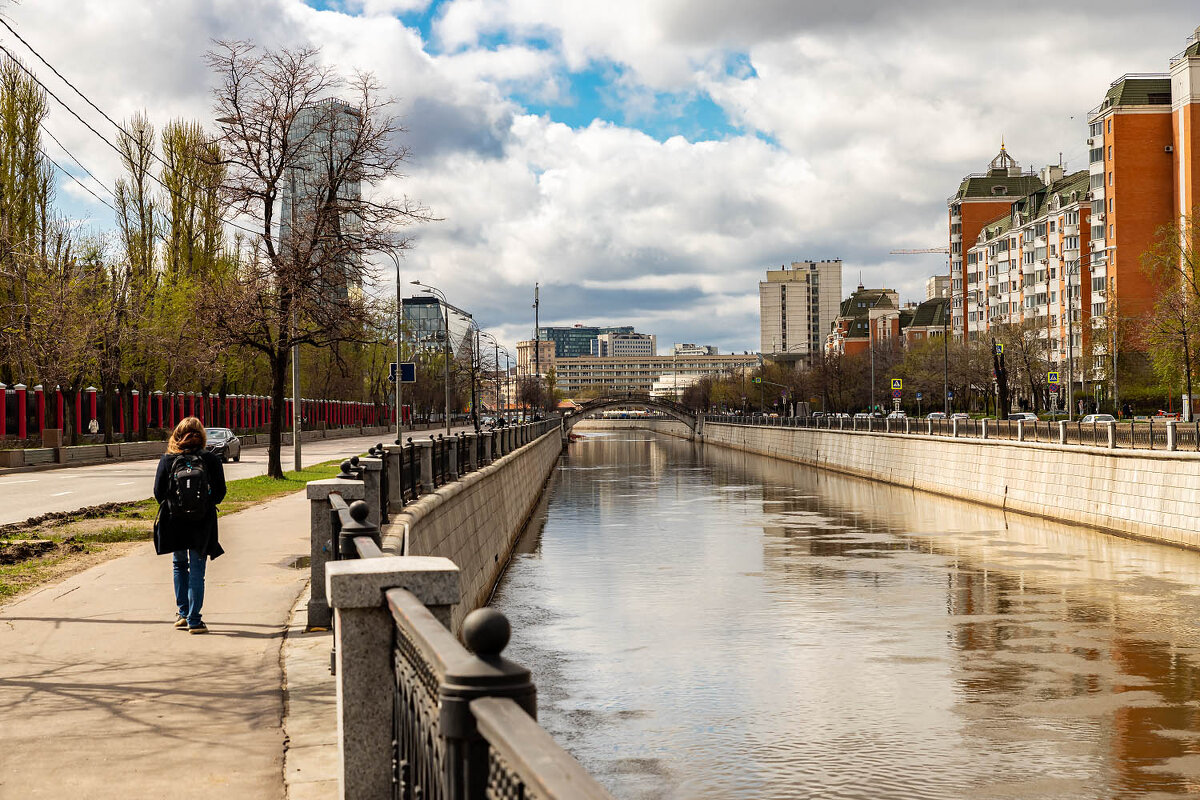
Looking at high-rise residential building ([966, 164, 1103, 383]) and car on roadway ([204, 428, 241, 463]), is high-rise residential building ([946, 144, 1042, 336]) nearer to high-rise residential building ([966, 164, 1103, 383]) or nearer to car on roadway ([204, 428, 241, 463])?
high-rise residential building ([966, 164, 1103, 383])

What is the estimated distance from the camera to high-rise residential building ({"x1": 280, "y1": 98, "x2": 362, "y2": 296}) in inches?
1284

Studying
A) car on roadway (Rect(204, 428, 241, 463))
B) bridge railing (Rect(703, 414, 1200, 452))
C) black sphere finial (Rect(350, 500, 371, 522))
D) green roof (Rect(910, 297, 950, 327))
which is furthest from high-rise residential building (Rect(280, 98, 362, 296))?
green roof (Rect(910, 297, 950, 327))

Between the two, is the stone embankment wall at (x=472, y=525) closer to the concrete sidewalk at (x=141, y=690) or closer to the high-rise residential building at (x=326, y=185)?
the concrete sidewalk at (x=141, y=690)

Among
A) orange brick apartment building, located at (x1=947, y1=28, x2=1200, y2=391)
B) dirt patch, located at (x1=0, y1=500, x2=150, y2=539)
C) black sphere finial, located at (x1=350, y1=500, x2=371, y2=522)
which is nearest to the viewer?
black sphere finial, located at (x1=350, y1=500, x2=371, y2=522)

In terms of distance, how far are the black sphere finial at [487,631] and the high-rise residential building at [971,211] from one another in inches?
5504

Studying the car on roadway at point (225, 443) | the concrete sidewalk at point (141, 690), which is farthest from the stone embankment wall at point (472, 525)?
the car on roadway at point (225, 443)

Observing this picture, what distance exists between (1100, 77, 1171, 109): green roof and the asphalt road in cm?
6972

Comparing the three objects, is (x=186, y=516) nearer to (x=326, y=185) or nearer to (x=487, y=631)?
(x=487, y=631)

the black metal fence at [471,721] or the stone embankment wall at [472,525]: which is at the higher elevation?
the black metal fence at [471,721]

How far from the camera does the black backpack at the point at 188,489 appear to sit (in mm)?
10930

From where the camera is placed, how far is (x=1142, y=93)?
8819cm

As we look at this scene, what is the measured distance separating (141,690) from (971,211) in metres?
141

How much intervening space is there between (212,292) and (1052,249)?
3611 inches

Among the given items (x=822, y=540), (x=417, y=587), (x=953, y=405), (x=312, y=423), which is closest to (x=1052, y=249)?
(x=953, y=405)
